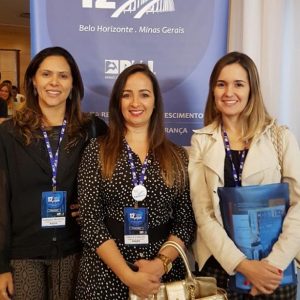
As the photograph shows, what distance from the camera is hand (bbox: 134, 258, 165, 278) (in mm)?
1581

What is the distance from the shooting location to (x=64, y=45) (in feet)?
7.59

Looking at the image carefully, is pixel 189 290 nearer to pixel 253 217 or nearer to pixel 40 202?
pixel 253 217

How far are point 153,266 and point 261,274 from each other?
1.46ft

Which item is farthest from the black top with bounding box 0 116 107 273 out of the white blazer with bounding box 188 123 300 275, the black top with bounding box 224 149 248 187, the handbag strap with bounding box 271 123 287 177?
the handbag strap with bounding box 271 123 287 177

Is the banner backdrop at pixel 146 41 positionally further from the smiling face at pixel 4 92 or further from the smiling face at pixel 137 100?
the smiling face at pixel 4 92

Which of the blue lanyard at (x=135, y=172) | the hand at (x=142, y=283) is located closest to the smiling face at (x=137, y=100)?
the blue lanyard at (x=135, y=172)

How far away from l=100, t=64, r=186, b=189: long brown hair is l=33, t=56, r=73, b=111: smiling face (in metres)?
0.24

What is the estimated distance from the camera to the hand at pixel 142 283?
5.02 feet

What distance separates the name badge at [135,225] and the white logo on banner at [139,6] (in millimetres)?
1251

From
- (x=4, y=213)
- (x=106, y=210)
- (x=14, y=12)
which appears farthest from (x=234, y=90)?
(x=14, y=12)

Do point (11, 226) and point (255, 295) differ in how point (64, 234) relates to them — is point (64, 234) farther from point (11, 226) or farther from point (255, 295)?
point (255, 295)

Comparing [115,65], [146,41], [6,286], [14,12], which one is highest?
[14,12]

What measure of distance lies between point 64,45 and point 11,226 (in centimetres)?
113

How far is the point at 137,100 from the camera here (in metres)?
1.73
